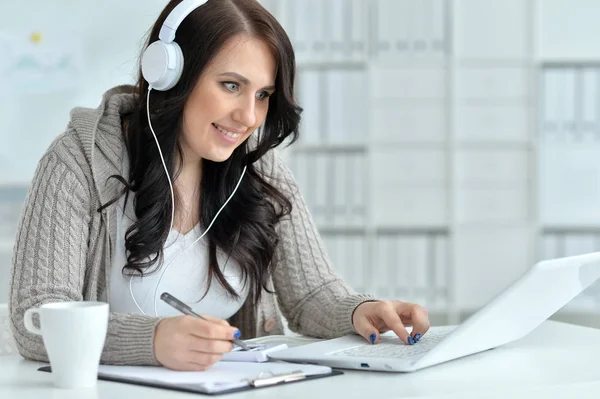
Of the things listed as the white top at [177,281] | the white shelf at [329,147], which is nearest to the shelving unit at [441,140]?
the white shelf at [329,147]

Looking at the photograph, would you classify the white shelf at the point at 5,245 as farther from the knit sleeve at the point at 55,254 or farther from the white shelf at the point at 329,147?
the knit sleeve at the point at 55,254

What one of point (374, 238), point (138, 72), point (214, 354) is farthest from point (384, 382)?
point (374, 238)

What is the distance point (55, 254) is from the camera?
4.51 ft

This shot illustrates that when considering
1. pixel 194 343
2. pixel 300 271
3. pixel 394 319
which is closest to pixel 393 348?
pixel 394 319

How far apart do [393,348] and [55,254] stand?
55cm

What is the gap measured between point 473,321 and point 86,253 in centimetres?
69

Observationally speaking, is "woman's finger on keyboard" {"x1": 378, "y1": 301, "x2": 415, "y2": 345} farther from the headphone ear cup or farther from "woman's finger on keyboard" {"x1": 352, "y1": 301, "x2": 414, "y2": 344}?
the headphone ear cup

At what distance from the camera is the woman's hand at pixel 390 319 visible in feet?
4.32

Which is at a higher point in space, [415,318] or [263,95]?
[263,95]

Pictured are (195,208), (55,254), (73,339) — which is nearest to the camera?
(73,339)

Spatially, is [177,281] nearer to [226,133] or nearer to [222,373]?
[226,133]

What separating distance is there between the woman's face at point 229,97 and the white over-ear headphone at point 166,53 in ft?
0.21

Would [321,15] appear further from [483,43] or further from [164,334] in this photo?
[164,334]

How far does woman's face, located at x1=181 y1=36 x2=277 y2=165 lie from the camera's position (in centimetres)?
149
